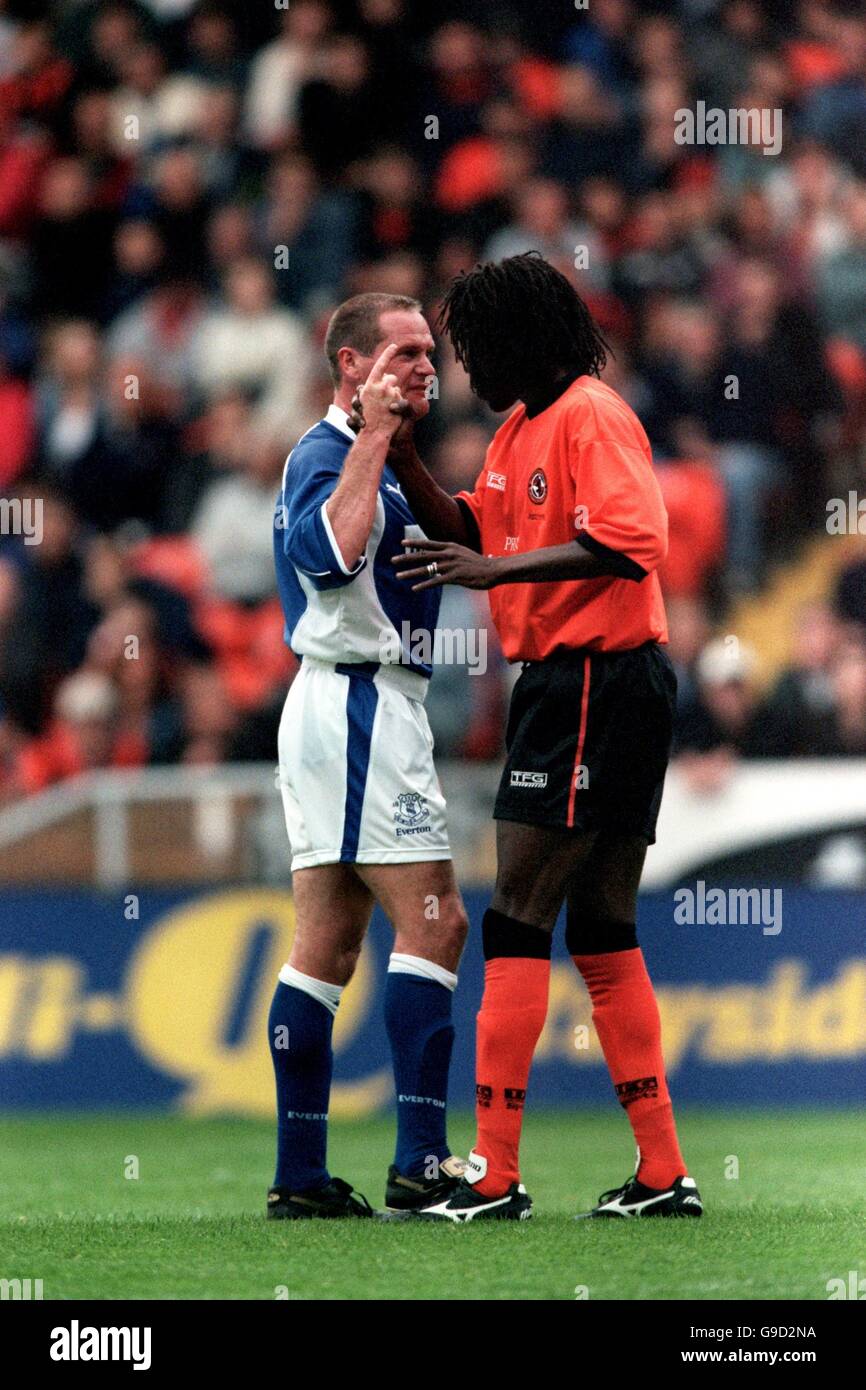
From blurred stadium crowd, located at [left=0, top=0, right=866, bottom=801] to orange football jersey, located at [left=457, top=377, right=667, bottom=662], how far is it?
4421 millimetres

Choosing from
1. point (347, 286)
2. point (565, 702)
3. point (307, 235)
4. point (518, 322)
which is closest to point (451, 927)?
point (565, 702)

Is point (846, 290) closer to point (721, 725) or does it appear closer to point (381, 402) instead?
point (721, 725)

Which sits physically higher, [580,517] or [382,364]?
[382,364]

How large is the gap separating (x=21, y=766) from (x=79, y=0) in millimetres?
5526

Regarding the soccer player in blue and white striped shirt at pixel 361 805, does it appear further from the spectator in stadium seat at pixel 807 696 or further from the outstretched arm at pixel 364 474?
the spectator in stadium seat at pixel 807 696

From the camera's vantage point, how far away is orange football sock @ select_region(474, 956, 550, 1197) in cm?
471

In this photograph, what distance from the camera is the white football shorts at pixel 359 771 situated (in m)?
4.94

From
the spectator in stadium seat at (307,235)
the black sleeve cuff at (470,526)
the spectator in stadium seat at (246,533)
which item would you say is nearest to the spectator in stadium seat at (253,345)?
the spectator in stadium seat at (307,235)

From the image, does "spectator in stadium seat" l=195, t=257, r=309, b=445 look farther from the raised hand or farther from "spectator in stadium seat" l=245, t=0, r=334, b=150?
the raised hand

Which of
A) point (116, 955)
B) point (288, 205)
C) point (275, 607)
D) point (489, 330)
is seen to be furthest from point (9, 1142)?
point (288, 205)

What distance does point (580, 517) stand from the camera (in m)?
4.68

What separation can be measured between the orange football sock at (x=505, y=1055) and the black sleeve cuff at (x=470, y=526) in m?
1.07

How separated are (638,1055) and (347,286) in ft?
24.6
